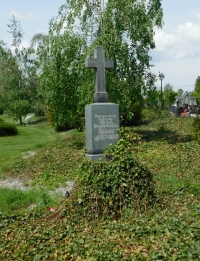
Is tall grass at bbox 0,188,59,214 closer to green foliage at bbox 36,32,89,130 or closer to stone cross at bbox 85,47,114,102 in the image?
stone cross at bbox 85,47,114,102

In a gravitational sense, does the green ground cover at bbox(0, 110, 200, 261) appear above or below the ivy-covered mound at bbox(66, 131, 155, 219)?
below

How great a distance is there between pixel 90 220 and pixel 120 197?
0.60m

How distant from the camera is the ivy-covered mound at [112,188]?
229 inches

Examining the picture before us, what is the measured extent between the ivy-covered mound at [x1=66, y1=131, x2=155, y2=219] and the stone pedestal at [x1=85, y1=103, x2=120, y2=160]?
56.5 inches

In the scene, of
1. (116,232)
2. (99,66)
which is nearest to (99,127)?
(99,66)

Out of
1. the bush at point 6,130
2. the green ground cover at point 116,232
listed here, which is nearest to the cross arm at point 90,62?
the green ground cover at point 116,232

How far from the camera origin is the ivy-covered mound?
5809 mm

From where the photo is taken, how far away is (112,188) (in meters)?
5.91

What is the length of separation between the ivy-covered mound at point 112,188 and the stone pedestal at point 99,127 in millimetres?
1435

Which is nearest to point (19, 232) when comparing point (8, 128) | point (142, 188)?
point (142, 188)

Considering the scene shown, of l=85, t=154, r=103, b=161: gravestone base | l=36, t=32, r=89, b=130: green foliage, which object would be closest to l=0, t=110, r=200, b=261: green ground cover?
l=85, t=154, r=103, b=161: gravestone base

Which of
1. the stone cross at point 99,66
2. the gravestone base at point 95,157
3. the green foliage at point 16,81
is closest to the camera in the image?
the gravestone base at point 95,157

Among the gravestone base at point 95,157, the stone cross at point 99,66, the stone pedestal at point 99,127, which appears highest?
the stone cross at point 99,66

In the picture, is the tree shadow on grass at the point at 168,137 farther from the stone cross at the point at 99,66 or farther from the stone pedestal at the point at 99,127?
the stone pedestal at the point at 99,127
